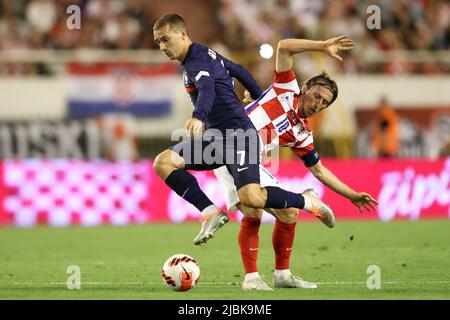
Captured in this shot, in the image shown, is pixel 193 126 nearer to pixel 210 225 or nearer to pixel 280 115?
pixel 210 225

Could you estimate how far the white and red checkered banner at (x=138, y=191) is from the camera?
58.7 ft

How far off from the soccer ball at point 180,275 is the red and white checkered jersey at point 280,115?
1464mm

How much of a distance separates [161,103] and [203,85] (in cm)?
1129

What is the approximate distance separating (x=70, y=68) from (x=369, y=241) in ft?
24.4

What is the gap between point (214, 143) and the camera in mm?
9500

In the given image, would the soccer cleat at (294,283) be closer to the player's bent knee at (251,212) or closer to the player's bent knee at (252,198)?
the player's bent knee at (251,212)

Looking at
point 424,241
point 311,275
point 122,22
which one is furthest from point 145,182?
point 311,275

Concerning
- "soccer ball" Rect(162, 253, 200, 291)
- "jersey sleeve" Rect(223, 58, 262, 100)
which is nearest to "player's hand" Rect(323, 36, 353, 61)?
"jersey sleeve" Rect(223, 58, 262, 100)

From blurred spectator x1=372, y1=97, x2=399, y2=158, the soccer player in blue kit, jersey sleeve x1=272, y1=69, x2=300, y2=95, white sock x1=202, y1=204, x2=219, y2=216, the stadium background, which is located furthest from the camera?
blurred spectator x1=372, y1=97, x2=399, y2=158

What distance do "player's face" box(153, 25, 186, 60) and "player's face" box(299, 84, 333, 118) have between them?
128 centimetres

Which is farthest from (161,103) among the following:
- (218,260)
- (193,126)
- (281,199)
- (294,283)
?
(193,126)

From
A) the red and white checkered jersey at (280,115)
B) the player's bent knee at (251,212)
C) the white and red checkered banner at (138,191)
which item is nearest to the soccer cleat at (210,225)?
the player's bent knee at (251,212)

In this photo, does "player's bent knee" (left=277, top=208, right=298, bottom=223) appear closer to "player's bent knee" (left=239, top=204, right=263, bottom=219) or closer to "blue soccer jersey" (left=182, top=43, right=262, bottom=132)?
"player's bent knee" (left=239, top=204, right=263, bottom=219)

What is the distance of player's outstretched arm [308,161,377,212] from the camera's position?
386 inches
